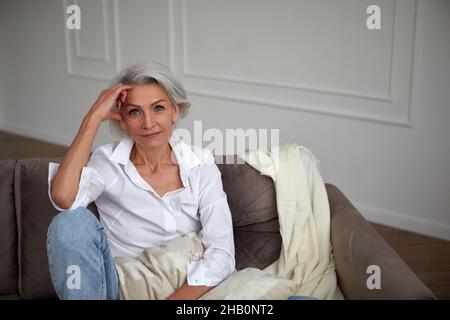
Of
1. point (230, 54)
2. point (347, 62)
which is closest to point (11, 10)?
point (230, 54)

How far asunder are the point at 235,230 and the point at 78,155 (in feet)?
1.81

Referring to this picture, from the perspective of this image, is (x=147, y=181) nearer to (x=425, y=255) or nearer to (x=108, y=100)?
(x=108, y=100)

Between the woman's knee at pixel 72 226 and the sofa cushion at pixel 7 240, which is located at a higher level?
the woman's knee at pixel 72 226

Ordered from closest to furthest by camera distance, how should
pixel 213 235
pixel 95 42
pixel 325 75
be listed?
pixel 213 235, pixel 325 75, pixel 95 42

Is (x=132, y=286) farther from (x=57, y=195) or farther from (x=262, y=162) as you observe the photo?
(x=262, y=162)

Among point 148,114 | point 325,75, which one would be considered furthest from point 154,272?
point 325,75

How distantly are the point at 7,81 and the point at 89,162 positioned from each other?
12.7ft

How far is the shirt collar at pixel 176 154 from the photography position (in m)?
2.14

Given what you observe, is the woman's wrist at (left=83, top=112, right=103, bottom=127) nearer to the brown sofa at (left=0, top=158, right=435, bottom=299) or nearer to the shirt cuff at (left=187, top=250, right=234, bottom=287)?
the brown sofa at (left=0, top=158, right=435, bottom=299)

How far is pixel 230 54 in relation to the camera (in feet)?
13.8

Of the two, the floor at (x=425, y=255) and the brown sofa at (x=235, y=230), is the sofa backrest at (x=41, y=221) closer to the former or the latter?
the brown sofa at (x=235, y=230)

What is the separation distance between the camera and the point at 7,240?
7.07ft

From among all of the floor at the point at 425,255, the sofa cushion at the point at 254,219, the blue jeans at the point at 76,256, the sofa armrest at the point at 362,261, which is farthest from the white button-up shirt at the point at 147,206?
the floor at the point at 425,255

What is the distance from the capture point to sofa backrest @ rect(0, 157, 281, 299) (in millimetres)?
2152
